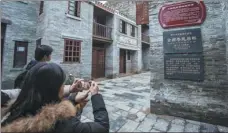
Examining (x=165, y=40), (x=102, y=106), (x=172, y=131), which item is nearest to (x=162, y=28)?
(x=165, y=40)

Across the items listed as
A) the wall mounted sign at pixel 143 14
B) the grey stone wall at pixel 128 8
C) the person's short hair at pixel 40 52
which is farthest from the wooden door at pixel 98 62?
the person's short hair at pixel 40 52

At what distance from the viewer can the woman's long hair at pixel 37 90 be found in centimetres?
97

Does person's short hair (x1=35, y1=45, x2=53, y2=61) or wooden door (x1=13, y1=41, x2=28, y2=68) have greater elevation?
wooden door (x1=13, y1=41, x2=28, y2=68)

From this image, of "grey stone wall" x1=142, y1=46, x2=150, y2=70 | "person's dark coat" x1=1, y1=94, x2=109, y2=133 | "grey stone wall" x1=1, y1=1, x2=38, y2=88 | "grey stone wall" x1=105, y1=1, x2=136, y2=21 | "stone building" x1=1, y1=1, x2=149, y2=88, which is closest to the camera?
"person's dark coat" x1=1, y1=94, x2=109, y2=133

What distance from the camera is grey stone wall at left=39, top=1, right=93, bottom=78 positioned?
26.7 feet

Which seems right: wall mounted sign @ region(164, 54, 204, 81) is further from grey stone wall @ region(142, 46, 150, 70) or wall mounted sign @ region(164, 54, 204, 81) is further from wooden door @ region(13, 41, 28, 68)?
grey stone wall @ region(142, 46, 150, 70)

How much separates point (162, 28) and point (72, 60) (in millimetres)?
6607

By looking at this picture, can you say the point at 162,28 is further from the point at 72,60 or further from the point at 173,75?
the point at 72,60

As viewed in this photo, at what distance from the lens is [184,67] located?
11.5ft

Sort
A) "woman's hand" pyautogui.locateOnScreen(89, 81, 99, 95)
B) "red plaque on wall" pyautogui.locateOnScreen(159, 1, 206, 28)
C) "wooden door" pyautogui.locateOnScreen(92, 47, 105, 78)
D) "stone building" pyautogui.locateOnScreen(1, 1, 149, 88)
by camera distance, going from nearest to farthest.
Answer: "woman's hand" pyautogui.locateOnScreen(89, 81, 99, 95), "red plaque on wall" pyautogui.locateOnScreen(159, 1, 206, 28), "stone building" pyautogui.locateOnScreen(1, 1, 149, 88), "wooden door" pyautogui.locateOnScreen(92, 47, 105, 78)

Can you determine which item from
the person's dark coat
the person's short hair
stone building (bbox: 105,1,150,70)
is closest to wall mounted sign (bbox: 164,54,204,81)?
the person's short hair

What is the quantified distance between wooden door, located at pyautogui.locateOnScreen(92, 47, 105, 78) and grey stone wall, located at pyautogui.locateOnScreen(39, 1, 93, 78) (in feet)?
4.85

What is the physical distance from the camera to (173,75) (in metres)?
3.67

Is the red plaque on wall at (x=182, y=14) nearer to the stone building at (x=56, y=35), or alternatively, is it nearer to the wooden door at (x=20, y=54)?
the stone building at (x=56, y=35)
